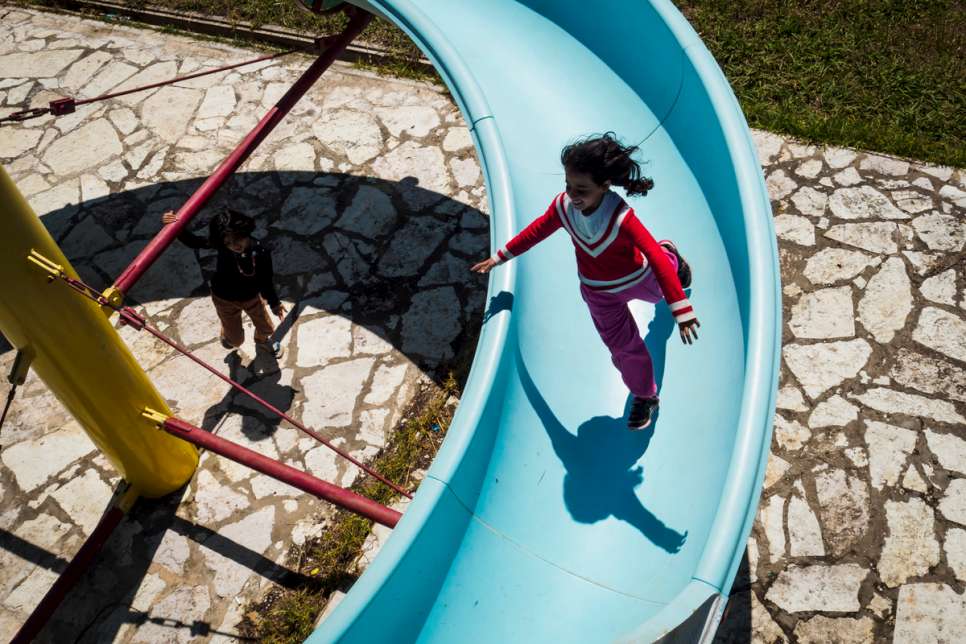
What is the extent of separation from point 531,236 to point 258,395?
2.44 m

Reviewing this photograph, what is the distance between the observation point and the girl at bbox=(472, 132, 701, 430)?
324 centimetres

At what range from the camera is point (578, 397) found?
12.8ft

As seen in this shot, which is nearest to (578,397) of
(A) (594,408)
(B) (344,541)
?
(A) (594,408)

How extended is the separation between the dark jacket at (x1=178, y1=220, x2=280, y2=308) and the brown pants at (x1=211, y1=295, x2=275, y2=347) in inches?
2.7

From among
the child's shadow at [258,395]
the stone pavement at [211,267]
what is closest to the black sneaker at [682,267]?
the stone pavement at [211,267]

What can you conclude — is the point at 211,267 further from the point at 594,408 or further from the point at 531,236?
the point at 594,408

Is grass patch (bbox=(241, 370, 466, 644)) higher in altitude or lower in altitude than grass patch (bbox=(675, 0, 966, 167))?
lower

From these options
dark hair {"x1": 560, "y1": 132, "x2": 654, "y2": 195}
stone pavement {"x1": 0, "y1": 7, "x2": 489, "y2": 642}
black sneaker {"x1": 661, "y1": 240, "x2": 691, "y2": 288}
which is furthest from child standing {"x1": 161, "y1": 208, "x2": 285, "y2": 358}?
black sneaker {"x1": 661, "y1": 240, "x2": 691, "y2": 288}

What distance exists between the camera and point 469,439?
333 centimetres

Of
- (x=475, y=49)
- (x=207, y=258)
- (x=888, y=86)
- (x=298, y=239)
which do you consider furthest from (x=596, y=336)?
(x=888, y=86)

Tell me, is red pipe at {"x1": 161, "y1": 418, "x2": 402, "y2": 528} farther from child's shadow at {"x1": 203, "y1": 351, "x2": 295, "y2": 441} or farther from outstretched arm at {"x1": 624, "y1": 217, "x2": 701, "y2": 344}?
outstretched arm at {"x1": 624, "y1": 217, "x2": 701, "y2": 344}

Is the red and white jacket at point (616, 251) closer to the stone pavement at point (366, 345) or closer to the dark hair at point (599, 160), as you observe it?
the dark hair at point (599, 160)

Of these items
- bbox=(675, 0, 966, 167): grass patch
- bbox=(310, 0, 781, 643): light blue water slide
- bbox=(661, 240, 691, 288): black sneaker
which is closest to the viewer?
bbox=(310, 0, 781, 643): light blue water slide

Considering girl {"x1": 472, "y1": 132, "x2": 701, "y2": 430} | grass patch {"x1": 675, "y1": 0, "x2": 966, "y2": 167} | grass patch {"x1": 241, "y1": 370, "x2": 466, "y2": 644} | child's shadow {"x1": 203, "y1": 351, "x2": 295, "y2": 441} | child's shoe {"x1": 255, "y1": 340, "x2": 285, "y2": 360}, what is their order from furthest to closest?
grass patch {"x1": 675, "y1": 0, "x2": 966, "y2": 167} → child's shoe {"x1": 255, "y1": 340, "x2": 285, "y2": 360} → child's shadow {"x1": 203, "y1": 351, "x2": 295, "y2": 441} → grass patch {"x1": 241, "y1": 370, "x2": 466, "y2": 644} → girl {"x1": 472, "y1": 132, "x2": 701, "y2": 430}
